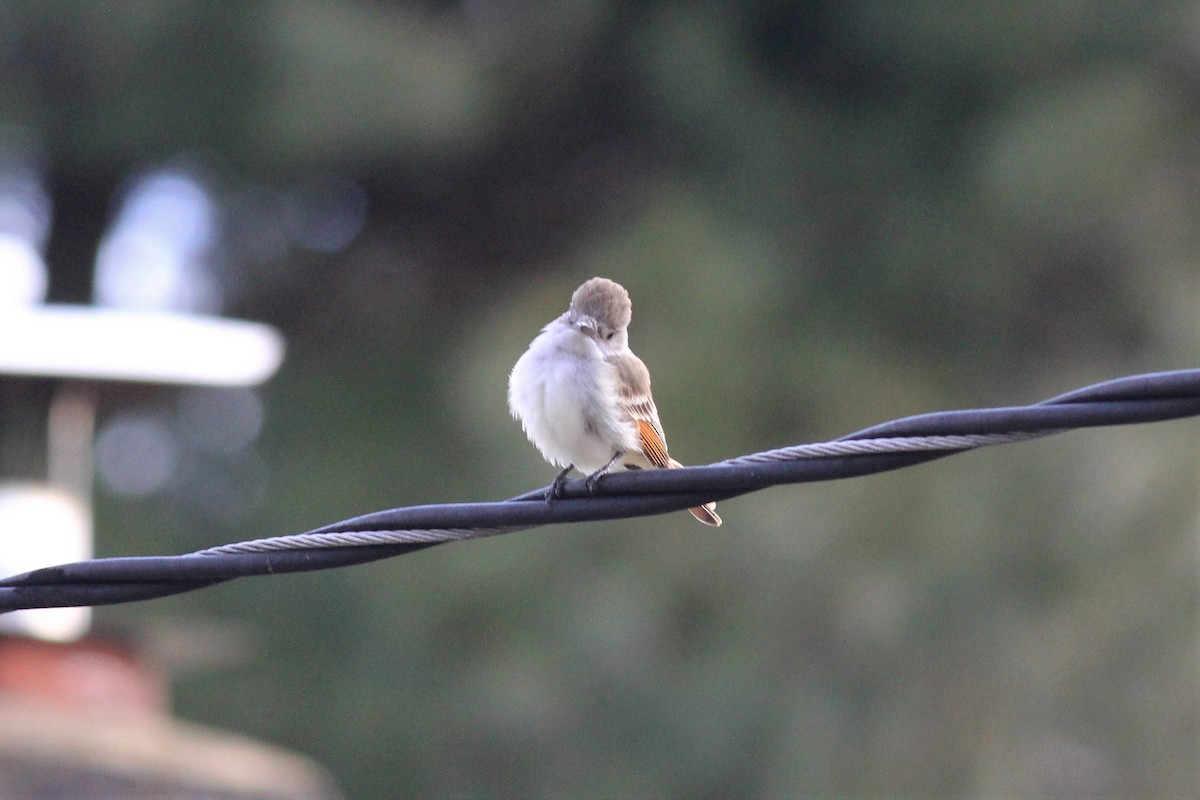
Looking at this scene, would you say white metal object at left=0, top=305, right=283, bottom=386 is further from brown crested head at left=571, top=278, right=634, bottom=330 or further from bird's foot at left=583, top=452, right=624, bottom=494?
bird's foot at left=583, top=452, right=624, bottom=494

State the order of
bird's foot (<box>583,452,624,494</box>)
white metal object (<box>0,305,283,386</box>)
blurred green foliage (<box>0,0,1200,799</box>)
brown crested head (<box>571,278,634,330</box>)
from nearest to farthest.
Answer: bird's foot (<box>583,452,624,494</box>), brown crested head (<box>571,278,634,330</box>), white metal object (<box>0,305,283,386</box>), blurred green foliage (<box>0,0,1200,799</box>)

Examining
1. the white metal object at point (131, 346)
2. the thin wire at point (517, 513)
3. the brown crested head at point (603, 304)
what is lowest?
the thin wire at point (517, 513)

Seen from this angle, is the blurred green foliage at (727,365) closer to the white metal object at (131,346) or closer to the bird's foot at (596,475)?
the white metal object at (131,346)

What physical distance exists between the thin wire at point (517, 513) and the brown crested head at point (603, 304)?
1.77 metres

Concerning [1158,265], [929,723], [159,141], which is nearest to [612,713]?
[929,723]

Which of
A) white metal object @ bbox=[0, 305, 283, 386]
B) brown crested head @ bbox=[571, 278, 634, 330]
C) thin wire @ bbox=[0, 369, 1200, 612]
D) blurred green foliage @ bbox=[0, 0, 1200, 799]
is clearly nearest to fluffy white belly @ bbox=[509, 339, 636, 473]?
brown crested head @ bbox=[571, 278, 634, 330]

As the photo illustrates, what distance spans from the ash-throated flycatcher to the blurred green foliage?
4129mm

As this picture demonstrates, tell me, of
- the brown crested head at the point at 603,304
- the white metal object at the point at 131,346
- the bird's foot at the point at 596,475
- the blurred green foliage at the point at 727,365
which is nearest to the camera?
the bird's foot at the point at 596,475

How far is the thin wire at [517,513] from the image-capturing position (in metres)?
2.66

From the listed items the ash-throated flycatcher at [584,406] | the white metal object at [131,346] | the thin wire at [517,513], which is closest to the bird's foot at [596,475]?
the ash-throated flycatcher at [584,406]

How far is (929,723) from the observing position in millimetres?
9078

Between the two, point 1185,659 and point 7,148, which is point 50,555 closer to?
point 7,148

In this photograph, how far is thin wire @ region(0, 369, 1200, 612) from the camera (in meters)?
2.66

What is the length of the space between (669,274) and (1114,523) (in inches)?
104
